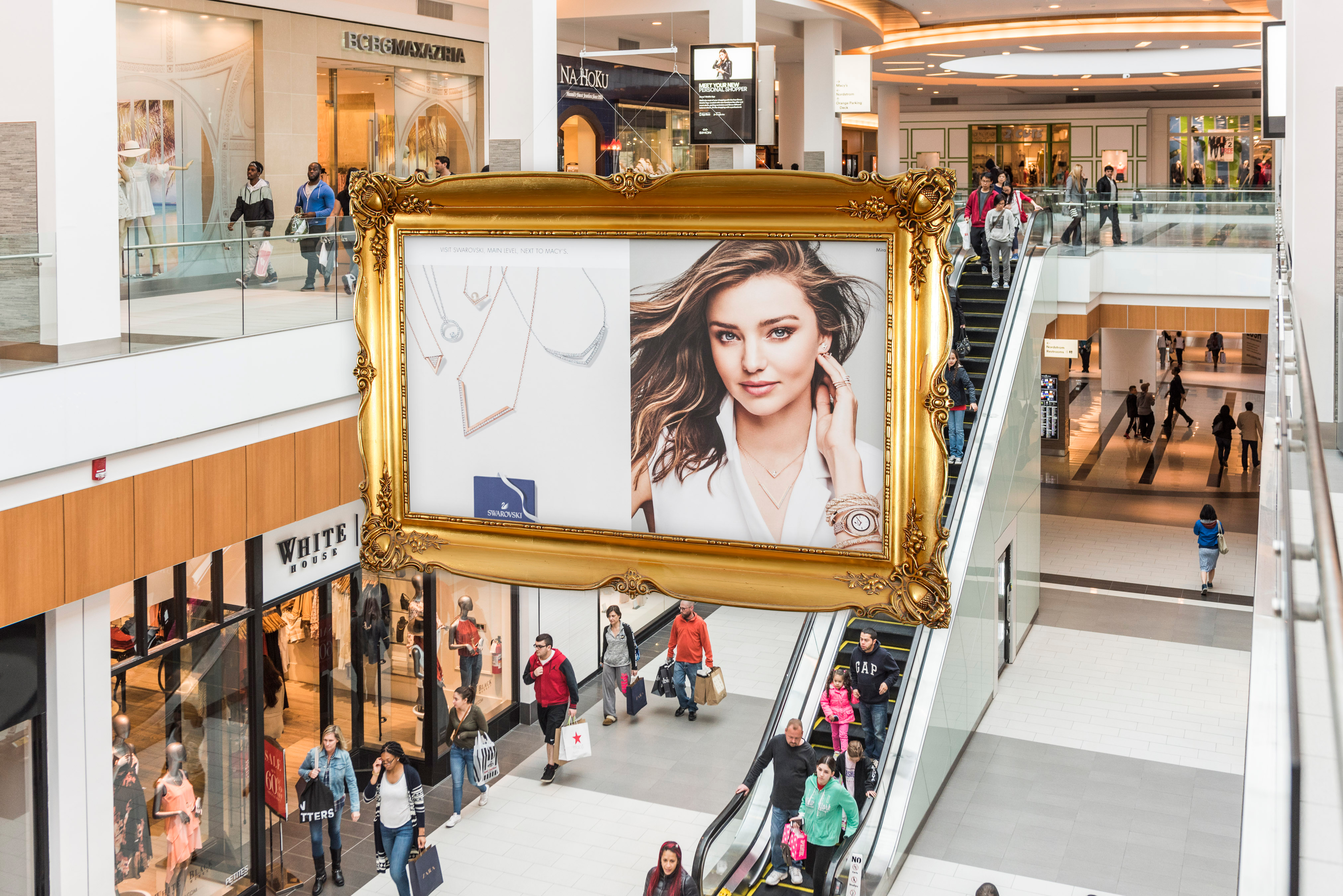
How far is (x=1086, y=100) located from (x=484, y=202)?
163 ft

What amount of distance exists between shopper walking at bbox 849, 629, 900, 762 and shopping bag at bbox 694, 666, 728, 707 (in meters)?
3.07

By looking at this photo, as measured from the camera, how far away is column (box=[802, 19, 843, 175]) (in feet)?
83.3

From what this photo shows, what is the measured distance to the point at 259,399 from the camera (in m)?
9.56

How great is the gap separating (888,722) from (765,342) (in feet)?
31.5

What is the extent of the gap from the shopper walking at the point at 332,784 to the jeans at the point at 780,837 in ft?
12.0

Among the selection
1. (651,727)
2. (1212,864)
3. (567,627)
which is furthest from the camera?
(567,627)

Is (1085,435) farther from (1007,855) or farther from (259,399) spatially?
(259,399)

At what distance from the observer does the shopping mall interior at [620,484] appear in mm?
2510

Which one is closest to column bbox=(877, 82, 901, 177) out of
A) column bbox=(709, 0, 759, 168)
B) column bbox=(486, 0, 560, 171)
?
column bbox=(709, 0, 759, 168)

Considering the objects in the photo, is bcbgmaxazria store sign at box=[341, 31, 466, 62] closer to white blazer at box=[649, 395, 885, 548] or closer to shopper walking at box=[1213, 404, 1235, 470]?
shopper walking at box=[1213, 404, 1235, 470]

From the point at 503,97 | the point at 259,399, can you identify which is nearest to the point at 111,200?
the point at 259,399

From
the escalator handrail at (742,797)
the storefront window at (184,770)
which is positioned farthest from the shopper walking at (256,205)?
the escalator handrail at (742,797)

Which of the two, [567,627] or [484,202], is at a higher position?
[484,202]

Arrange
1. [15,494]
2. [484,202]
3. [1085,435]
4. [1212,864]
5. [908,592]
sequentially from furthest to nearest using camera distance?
[1085,435] < [1212,864] < [15,494] < [484,202] < [908,592]
